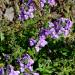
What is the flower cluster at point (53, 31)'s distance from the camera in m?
4.05

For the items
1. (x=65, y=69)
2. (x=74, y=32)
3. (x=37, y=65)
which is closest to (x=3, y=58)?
(x=37, y=65)

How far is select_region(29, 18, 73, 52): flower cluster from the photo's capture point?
4.05 meters

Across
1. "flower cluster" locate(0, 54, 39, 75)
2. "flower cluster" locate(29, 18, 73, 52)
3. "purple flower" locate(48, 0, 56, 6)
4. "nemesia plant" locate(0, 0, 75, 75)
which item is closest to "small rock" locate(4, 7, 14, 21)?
"nemesia plant" locate(0, 0, 75, 75)

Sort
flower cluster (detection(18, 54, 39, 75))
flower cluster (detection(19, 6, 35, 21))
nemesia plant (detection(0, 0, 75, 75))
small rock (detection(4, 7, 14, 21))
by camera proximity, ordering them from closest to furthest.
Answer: flower cluster (detection(18, 54, 39, 75)) < nemesia plant (detection(0, 0, 75, 75)) < flower cluster (detection(19, 6, 35, 21)) < small rock (detection(4, 7, 14, 21))

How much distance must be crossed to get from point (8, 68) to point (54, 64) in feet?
2.24

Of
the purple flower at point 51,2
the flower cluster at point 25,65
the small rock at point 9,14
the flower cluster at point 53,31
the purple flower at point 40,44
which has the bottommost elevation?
the flower cluster at point 25,65

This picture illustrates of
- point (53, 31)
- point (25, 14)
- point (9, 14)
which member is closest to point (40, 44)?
point (53, 31)

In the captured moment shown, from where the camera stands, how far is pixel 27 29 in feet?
14.3

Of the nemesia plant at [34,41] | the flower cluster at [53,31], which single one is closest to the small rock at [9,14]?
→ the nemesia plant at [34,41]

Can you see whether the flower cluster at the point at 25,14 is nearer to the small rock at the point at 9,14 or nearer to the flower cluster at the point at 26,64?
the small rock at the point at 9,14

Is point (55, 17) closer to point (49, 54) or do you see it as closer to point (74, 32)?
point (74, 32)

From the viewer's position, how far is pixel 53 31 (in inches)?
162

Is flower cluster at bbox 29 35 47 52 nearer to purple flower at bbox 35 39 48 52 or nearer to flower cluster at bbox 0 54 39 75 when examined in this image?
purple flower at bbox 35 39 48 52

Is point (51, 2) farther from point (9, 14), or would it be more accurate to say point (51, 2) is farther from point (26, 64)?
point (26, 64)
